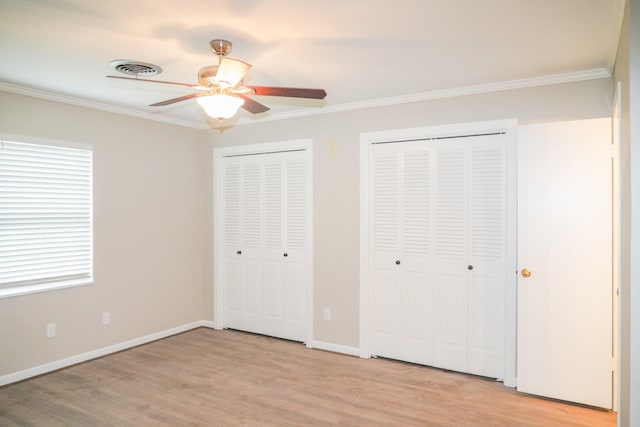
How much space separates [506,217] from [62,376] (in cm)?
401

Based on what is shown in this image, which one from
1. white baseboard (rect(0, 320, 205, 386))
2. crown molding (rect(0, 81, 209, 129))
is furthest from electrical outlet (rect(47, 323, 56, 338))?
crown molding (rect(0, 81, 209, 129))

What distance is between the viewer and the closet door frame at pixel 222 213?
4.34 m

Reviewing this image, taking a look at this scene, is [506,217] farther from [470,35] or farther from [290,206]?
[290,206]

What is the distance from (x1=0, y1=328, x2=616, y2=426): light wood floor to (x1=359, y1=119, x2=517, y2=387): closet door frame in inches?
10.2

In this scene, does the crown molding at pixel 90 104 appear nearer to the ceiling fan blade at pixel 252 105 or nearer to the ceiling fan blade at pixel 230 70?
the ceiling fan blade at pixel 252 105

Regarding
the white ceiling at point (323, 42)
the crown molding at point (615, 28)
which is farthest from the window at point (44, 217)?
the crown molding at point (615, 28)

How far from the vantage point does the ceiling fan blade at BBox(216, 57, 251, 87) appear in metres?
2.13

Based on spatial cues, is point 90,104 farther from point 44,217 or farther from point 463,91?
point 463,91

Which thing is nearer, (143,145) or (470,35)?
(470,35)

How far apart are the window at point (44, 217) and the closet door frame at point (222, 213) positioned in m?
1.40

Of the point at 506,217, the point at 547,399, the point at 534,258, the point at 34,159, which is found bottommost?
the point at 547,399

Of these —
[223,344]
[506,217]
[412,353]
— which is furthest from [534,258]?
[223,344]

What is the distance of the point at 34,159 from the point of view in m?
3.61

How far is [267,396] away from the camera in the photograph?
10.5 ft
